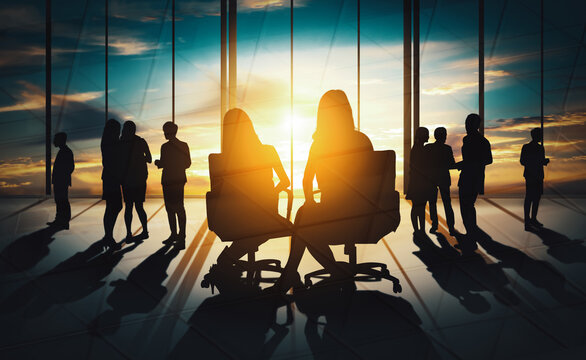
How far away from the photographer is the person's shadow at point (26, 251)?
3561 mm

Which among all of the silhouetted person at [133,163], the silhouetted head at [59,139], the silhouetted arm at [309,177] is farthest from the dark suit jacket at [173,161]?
the silhouetted arm at [309,177]

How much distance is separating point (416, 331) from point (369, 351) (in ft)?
1.09

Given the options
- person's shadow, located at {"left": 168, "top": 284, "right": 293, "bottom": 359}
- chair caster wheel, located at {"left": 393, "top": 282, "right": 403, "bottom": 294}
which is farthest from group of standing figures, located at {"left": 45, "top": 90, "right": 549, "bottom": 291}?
chair caster wheel, located at {"left": 393, "top": 282, "right": 403, "bottom": 294}

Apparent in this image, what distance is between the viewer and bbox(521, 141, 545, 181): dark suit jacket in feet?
14.9

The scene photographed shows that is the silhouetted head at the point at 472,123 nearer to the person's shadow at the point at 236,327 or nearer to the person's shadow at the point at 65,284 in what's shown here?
the person's shadow at the point at 236,327

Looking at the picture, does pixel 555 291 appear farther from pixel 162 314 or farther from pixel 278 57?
pixel 278 57

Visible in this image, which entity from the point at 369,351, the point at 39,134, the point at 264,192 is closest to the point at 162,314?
the point at 264,192

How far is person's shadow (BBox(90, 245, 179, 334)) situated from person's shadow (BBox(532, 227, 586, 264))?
3.08m

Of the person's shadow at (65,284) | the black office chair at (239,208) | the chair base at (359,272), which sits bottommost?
the person's shadow at (65,284)

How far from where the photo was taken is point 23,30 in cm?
724

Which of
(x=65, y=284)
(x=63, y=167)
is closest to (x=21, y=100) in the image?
(x=63, y=167)

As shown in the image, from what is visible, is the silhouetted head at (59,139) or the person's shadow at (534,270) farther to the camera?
the silhouetted head at (59,139)

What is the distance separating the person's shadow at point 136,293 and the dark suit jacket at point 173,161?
0.74 meters

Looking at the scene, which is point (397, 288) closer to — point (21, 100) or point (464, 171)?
point (464, 171)
